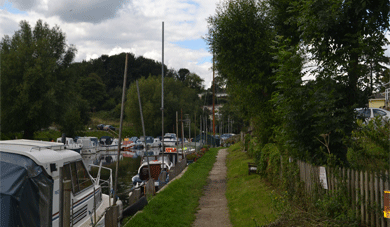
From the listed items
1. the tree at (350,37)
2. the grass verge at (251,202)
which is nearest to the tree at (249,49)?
the grass verge at (251,202)

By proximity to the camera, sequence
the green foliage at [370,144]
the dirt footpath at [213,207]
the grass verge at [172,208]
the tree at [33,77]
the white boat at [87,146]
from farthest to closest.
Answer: the white boat at [87,146] → the tree at [33,77] → the dirt footpath at [213,207] → the grass verge at [172,208] → the green foliage at [370,144]

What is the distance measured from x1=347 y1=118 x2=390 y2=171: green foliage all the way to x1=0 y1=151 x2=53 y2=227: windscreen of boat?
6.52 m

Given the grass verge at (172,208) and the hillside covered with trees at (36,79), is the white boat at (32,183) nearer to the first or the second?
the grass verge at (172,208)

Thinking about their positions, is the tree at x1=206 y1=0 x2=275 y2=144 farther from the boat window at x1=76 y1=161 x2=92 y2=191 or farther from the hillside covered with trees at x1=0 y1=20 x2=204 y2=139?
the hillside covered with trees at x1=0 y1=20 x2=204 y2=139

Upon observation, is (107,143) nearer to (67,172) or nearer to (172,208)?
(172,208)

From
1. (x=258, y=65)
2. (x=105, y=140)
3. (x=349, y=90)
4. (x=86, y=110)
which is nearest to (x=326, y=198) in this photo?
(x=349, y=90)

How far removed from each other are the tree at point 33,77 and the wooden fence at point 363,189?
37282 mm

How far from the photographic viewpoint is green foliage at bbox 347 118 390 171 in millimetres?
7477

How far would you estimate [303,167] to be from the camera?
9.88 meters

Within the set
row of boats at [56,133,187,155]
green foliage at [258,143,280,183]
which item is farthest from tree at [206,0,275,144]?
row of boats at [56,133,187,155]

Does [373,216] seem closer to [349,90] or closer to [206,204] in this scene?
[349,90]

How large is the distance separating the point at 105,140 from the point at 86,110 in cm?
958

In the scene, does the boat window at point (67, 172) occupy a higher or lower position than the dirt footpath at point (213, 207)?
higher

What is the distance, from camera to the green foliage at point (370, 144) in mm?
7477
